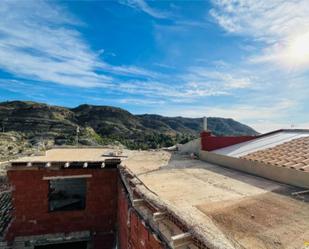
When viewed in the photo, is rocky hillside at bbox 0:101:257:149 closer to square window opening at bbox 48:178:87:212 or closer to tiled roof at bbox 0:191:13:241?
square window opening at bbox 48:178:87:212

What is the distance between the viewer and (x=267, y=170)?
20.5ft

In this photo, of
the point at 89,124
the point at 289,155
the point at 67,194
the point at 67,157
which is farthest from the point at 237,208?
the point at 89,124

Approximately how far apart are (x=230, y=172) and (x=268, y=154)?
4.05ft

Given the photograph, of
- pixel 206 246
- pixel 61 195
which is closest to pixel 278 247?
pixel 206 246

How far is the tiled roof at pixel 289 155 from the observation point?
5.83 metres

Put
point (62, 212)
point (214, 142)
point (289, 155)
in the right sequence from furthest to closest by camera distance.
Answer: point (214, 142)
point (62, 212)
point (289, 155)

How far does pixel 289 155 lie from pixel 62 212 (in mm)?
7524

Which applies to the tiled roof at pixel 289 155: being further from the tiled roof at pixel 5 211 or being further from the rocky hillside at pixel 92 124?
the rocky hillside at pixel 92 124

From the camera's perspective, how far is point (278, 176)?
584 cm

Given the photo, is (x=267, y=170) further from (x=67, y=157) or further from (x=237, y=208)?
(x=67, y=157)

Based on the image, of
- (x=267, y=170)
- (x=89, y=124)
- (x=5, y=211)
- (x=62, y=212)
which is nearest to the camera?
(x=267, y=170)

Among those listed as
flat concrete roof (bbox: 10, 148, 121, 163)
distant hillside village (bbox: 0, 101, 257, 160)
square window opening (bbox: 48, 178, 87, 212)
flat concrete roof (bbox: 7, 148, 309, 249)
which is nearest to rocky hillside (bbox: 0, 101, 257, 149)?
distant hillside village (bbox: 0, 101, 257, 160)

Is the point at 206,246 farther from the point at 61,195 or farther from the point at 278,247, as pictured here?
the point at 61,195

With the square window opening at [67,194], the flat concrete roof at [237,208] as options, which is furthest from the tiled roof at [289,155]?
the square window opening at [67,194]
